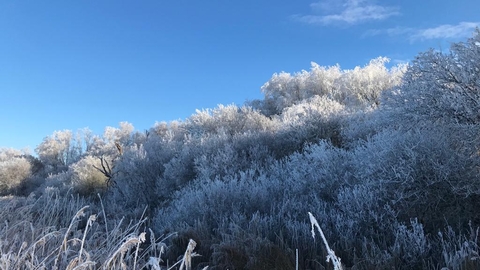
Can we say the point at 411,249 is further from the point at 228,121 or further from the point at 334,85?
the point at 334,85

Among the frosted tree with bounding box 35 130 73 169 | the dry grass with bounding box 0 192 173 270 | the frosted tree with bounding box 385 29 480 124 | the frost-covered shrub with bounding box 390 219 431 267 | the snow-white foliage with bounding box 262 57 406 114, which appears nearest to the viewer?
the dry grass with bounding box 0 192 173 270

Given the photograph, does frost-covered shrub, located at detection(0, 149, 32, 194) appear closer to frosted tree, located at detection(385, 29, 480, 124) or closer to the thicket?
the thicket

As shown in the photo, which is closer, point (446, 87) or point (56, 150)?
point (446, 87)

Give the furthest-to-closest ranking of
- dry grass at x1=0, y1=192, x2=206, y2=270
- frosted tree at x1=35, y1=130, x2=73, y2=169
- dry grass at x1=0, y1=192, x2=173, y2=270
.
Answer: frosted tree at x1=35, y1=130, x2=73, y2=169 < dry grass at x1=0, y1=192, x2=173, y2=270 < dry grass at x1=0, y1=192, x2=206, y2=270

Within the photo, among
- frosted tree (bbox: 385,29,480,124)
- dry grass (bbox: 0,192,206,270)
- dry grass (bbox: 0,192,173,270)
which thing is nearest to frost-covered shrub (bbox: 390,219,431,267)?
dry grass (bbox: 0,192,206,270)

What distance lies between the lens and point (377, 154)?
589 cm

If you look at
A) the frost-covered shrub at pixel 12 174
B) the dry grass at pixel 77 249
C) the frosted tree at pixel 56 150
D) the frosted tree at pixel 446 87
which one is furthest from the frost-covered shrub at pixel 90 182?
the frosted tree at pixel 56 150

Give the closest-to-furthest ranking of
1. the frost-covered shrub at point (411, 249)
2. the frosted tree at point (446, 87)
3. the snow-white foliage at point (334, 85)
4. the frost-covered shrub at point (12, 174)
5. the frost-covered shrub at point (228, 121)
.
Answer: the frost-covered shrub at point (411, 249) < the frosted tree at point (446, 87) < the frost-covered shrub at point (228, 121) < the snow-white foliage at point (334, 85) < the frost-covered shrub at point (12, 174)

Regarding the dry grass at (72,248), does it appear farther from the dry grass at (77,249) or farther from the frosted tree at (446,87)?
the frosted tree at (446,87)

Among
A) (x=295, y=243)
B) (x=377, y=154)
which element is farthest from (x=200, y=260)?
(x=377, y=154)

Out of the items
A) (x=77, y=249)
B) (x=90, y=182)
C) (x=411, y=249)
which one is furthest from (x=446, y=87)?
(x=90, y=182)

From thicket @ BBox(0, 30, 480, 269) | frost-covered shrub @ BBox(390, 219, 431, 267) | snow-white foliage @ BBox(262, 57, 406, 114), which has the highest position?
snow-white foliage @ BBox(262, 57, 406, 114)

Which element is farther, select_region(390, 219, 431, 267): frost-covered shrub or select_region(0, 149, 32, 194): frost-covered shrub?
select_region(0, 149, 32, 194): frost-covered shrub

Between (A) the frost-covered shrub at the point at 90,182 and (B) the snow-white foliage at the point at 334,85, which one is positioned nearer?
(A) the frost-covered shrub at the point at 90,182
